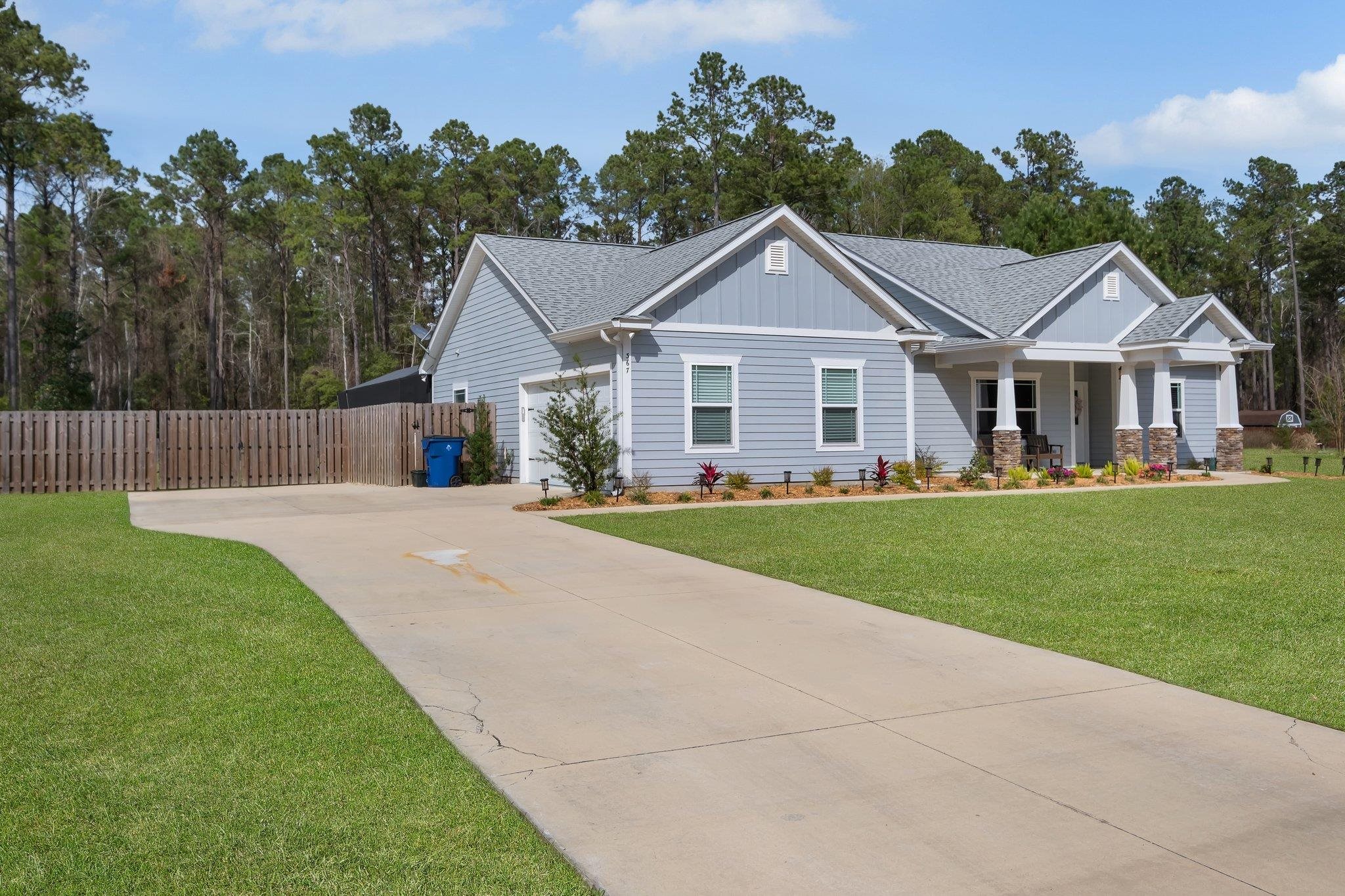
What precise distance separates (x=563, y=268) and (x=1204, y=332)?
15975 millimetres

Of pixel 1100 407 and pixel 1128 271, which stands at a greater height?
pixel 1128 271

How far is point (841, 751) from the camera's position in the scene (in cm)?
495

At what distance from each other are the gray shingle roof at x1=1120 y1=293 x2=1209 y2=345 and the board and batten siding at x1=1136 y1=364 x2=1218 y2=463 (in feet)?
6.62

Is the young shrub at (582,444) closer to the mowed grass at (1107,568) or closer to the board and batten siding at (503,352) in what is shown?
the board and batten siding at (503,352)

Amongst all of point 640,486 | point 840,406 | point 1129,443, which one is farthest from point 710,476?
point 1129,443

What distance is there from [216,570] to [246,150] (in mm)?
53311

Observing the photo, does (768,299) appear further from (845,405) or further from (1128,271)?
(1128,271)

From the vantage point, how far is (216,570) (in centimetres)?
1012

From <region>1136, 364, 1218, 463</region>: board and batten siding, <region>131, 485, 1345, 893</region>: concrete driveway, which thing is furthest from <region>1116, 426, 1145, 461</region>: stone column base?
<region>131, 485, 1345, 893</region>: concrete driveway

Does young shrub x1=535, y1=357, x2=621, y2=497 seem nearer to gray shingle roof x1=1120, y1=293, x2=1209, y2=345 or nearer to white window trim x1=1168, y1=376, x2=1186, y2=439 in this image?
gray shingle roof x1=1120, y1=293, x2=1209, y2=345

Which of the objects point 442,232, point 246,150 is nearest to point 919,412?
point 442,232

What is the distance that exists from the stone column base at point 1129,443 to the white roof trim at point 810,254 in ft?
19.2

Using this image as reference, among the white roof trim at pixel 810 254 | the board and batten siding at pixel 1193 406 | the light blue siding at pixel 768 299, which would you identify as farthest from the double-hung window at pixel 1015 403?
the light blue siding at pixel 768 299

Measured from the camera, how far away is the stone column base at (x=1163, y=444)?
2410cm
